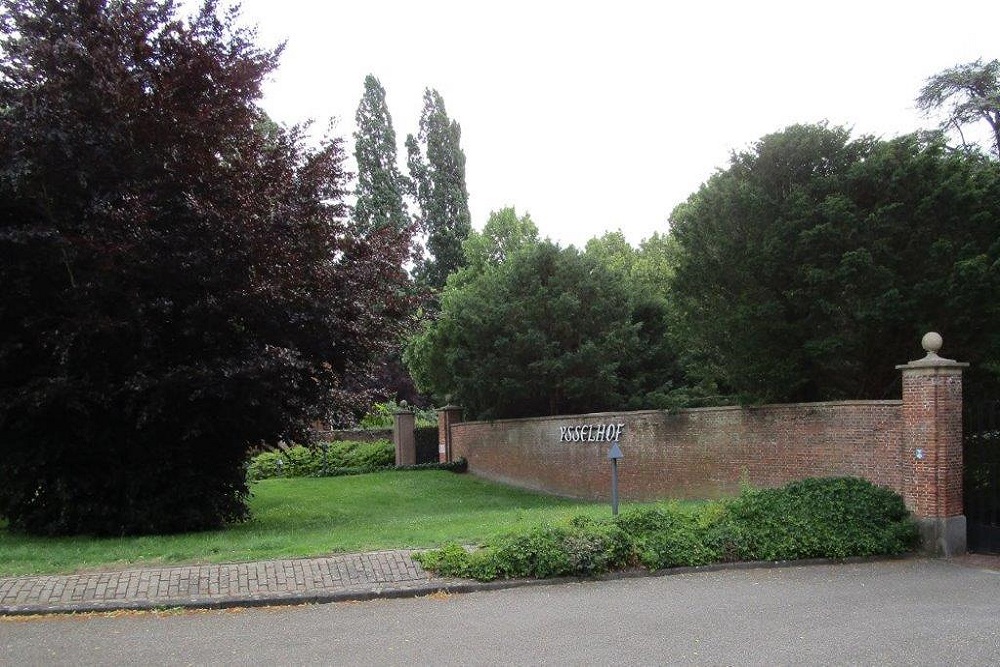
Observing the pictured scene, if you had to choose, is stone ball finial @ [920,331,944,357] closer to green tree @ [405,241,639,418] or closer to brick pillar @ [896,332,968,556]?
brick pillar @ [896,332,968,556]

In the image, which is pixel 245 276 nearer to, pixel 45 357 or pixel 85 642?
pixel 45 357

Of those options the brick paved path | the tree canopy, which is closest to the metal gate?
A: the brick paved path

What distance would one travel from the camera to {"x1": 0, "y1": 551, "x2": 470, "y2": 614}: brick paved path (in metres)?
8.05

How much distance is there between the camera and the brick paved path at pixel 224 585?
805 centimetres

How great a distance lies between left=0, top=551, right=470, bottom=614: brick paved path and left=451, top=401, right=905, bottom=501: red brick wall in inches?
290

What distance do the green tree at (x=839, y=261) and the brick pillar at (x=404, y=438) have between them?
1779 cm

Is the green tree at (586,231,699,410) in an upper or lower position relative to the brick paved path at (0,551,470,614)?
upper

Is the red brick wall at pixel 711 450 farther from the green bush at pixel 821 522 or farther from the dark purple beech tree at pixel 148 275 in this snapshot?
the dark purple beech tree at pixel 148 275

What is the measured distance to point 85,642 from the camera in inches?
275

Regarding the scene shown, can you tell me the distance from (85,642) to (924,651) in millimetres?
6713

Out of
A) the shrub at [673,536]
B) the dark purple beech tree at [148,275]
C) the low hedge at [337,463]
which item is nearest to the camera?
the shrub at [673,536]

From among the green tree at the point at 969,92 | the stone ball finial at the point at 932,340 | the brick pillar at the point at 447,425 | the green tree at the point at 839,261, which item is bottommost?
the brick pillar at the point at 447,425

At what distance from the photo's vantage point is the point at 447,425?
30.8m

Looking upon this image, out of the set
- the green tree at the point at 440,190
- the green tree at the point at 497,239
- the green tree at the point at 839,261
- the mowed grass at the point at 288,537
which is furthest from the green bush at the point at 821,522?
the green tree at the point at 440,190
